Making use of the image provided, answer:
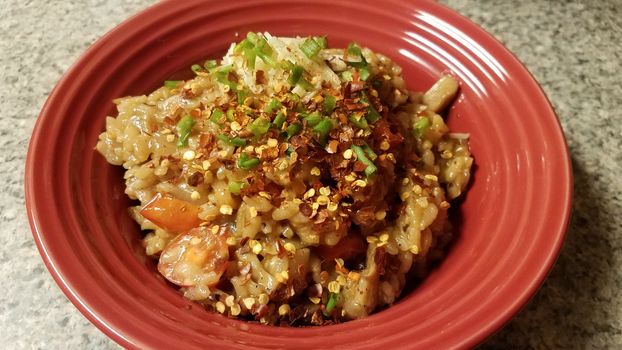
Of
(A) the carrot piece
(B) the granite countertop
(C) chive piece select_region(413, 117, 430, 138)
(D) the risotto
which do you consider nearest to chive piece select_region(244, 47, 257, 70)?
(D) the risotto

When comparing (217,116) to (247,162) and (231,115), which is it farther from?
(247,162)

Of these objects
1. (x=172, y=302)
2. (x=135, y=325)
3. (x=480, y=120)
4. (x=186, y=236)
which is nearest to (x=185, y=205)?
(x=186, y=236)

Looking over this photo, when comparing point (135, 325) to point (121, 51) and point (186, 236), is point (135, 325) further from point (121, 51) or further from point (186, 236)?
point (121, 51)

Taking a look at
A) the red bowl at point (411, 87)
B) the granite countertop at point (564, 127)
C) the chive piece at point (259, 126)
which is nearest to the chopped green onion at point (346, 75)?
the chive piece at point (259, 126)

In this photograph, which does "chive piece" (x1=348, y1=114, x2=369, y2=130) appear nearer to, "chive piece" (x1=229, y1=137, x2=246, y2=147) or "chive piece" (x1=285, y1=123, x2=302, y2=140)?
"chive piece" (x1=285, y1=123, x2=302, y2=140)

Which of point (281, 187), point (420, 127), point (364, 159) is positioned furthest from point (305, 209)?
point (420, 127)

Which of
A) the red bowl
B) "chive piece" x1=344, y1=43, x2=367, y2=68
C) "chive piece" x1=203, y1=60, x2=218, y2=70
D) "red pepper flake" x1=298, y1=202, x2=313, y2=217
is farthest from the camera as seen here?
"chive piece" x1=203, y1=60, x2=218, y2=70

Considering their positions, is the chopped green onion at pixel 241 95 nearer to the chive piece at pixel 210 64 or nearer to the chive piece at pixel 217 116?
the chive piece at pixel 217 116
